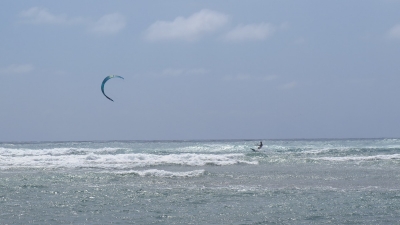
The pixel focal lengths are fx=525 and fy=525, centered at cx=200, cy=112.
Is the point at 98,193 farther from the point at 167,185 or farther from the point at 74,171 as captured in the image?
the point at 74,171

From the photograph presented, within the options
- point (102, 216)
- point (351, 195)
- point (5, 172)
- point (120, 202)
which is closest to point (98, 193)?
point (120, 202)

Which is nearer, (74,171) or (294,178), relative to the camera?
(294,178)

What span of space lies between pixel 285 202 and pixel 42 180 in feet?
29.9

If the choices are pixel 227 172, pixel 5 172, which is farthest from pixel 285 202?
pixel 5 172

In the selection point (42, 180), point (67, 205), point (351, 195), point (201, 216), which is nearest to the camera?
point (201, 216)

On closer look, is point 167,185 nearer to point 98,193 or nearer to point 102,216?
point 98,193

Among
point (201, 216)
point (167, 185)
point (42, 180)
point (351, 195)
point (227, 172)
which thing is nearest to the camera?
point (201, 216)

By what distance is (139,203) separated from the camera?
13070 millimetres

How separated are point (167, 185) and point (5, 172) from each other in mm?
8787

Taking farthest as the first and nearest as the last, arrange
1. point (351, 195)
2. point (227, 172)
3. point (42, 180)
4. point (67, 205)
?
1. point (227, 172)
2. point (42, 180)
3. point (351, 195)
4. point (67, 205)

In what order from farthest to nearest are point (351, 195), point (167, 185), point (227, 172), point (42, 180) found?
point (227, 172)
point (42, 180)
point (167, 185)
point (351, 195)

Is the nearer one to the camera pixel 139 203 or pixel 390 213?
pixel 390 213

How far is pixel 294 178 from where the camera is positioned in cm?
1825

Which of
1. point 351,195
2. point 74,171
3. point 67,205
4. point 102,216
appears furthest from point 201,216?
point 74,171
